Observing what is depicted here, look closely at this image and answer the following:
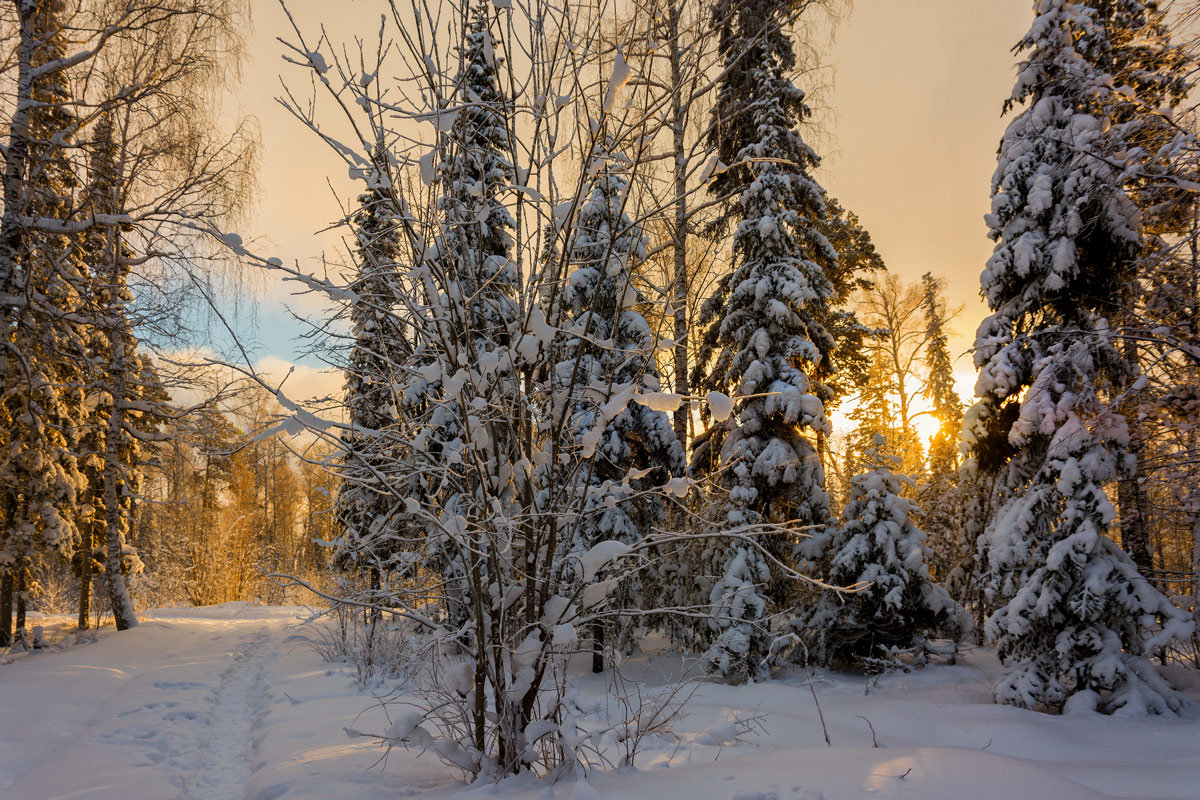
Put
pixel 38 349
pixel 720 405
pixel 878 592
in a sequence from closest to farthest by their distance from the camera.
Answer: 1. pixel 720 405
2. pixel 878 592
3. pixel 38 349

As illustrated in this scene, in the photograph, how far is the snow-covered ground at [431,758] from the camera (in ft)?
8.57

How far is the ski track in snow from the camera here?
4086 millimetres

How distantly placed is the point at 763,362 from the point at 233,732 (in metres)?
8.18

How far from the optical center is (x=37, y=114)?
9.02 meters

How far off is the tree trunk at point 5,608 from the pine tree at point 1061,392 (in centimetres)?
1439

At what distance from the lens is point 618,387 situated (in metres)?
2.82

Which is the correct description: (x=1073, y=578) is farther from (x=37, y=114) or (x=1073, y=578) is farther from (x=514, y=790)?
(x=37, y=114)

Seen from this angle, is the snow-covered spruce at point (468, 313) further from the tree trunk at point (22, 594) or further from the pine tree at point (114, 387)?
the tree trunk at point (22, 594)

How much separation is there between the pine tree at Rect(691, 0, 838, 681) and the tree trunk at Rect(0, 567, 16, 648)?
36.5ft

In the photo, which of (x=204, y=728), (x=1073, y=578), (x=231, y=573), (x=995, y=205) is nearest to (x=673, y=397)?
(x=204, y=728)

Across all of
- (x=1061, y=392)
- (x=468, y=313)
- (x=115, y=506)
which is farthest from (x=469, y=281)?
(x=115, y=506)

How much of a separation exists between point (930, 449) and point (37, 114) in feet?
79.1

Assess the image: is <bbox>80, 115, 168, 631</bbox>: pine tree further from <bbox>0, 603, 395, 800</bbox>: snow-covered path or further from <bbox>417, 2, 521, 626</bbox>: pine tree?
<bbox>417, 2, 521, 626</bbox>: pine tree

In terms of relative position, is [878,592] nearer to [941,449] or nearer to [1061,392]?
[1061,392]
